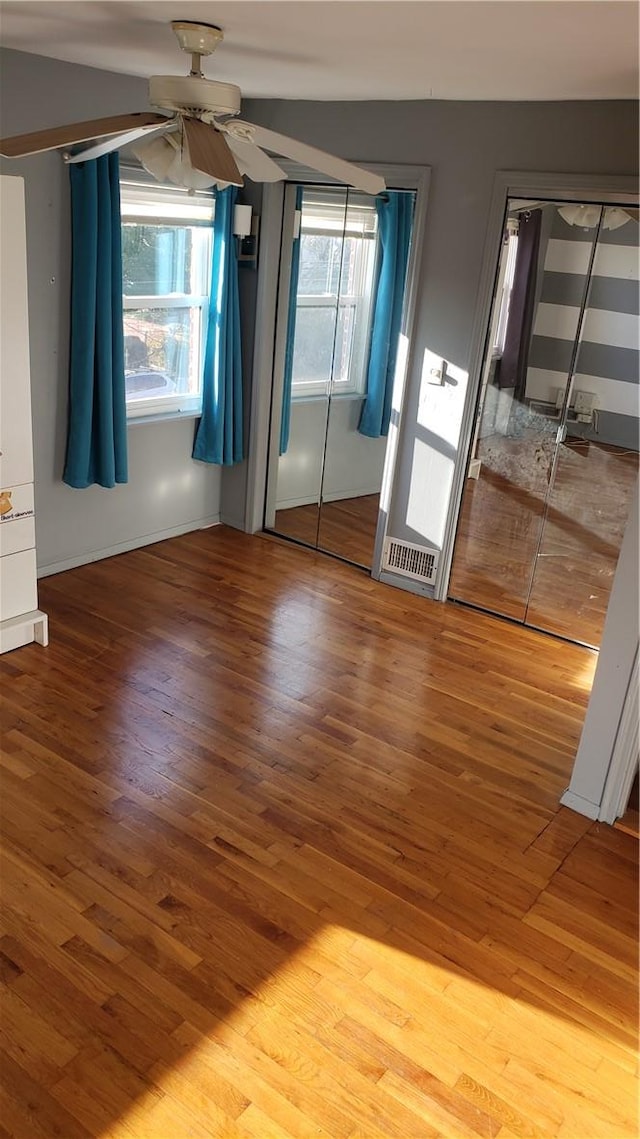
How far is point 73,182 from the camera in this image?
4188 millimetres

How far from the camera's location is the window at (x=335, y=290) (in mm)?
4926

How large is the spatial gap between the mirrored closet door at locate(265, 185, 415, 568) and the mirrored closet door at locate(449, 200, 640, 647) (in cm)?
67

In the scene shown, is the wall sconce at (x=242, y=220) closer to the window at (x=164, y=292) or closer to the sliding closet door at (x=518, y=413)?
the window at (x=164, y=292)

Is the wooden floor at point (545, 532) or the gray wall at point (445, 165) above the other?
the gray wall at point (445, 165)

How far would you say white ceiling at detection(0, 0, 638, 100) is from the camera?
253 centimetres

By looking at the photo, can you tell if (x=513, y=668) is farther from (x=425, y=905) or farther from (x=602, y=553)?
(x=425, y=905)

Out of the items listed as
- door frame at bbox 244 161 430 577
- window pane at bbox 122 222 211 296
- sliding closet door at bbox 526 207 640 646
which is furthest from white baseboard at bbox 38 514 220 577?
sliding closet door at bbox 526 207 640 646

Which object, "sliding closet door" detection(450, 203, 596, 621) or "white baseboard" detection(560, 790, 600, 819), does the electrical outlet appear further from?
"white baseboard" detection(560, 790, 600, 819)

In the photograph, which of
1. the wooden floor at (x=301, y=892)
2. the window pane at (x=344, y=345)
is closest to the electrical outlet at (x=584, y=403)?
the wooden floor at (x=301, y=892)

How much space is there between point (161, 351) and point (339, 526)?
1.46 metres

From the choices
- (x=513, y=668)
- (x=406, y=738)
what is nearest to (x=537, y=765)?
(x=406, y=738)

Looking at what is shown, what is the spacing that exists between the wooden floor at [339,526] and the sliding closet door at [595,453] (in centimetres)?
103

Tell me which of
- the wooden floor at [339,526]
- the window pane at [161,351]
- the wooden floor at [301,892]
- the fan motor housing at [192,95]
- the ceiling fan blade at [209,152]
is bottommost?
the wooden floor at [301,892]

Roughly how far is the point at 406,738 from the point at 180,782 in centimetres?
96
